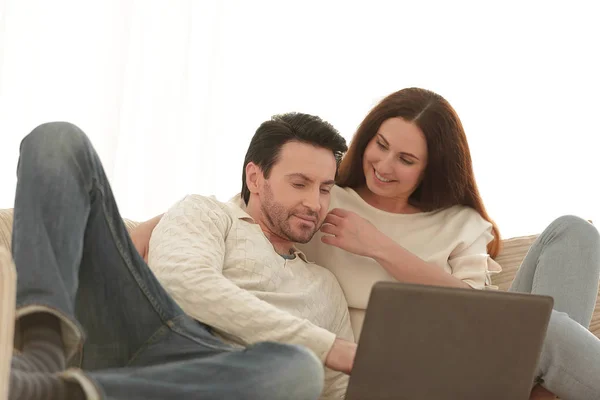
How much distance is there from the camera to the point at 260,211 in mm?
2039

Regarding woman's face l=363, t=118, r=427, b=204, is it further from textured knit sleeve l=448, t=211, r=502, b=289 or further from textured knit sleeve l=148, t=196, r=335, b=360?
textured knit sleeve l=148, t=196, r=335, b=360

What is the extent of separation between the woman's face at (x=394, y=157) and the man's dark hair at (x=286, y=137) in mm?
167

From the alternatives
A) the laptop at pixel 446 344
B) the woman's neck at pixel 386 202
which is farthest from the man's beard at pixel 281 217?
the laptop at pixel 446 344

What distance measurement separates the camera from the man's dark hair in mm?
2041

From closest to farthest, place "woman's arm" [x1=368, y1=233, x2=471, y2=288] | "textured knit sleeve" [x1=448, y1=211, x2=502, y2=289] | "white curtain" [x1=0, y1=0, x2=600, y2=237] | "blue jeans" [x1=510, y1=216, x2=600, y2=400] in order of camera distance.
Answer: "blue jeans" [x1=510, y1=216, x2=600, y2=400], "woman's arm" [x1=368, y1=233, x2=471, y2=288], "textured knit sleeve" [x1=448, y1=211, x2=502, y2=289], "white curtain" [x1=0, y1=0, x2=600, y2=237]

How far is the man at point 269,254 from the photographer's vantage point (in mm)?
1571

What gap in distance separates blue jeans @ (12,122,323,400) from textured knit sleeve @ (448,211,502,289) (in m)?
0.89

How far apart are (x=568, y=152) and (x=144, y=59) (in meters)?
2.01

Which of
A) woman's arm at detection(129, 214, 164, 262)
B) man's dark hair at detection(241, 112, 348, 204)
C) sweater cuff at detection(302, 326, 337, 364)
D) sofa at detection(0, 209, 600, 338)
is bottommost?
sofa at detection(0, 209, 600, 338)

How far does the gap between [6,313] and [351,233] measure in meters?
1.22

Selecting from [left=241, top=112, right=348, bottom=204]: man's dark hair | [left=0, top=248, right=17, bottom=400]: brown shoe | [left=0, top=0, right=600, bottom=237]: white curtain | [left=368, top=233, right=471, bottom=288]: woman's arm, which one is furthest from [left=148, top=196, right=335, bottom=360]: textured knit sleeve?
[left=0, top=0, right=600, bottom=237]: white curtain

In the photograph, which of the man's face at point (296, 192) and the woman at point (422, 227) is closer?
the man's face at point (296, 192)

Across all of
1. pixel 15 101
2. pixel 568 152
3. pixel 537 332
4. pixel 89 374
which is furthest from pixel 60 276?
pixel 568 152

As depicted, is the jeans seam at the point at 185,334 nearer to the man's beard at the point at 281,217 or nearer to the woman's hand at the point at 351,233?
the man's beard at the point at 281,217
